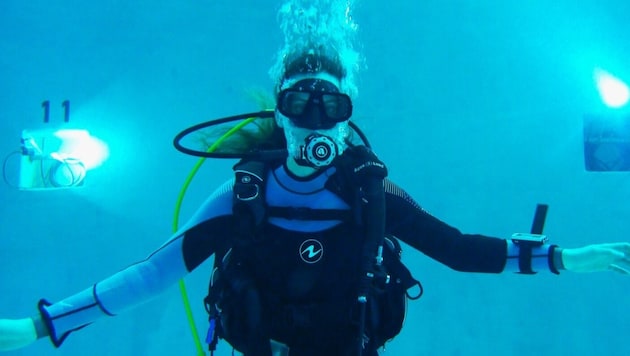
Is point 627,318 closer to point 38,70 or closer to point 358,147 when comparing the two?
point 358,147

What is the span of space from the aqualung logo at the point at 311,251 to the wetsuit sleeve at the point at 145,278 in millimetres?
390

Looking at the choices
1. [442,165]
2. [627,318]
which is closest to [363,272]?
[442,165]

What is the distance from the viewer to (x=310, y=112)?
1709 mm

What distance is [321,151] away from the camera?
64.1 inches

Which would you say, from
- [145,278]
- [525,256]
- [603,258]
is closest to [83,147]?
[145,278]

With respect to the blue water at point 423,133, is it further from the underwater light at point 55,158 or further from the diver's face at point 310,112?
the diver's face at point 310,112

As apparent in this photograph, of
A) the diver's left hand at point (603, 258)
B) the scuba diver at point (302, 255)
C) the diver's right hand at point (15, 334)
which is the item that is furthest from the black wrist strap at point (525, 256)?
the diver's right hand at point (15, 334)

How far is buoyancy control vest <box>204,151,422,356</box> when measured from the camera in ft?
5.44

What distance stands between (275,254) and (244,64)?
285 cm

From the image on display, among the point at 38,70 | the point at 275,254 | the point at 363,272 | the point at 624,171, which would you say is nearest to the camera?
the point at 363,272

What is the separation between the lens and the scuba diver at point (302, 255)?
1.65 meters

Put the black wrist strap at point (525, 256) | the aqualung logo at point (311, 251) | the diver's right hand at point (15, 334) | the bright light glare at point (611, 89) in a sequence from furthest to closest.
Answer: the bright light glare at point (611, 89) < the black wrist strap at point (525, 256) < the aqualung logo at point (311, 251) < the diver's right hand at point (15, 334)

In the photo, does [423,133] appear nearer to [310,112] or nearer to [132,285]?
[310,112]

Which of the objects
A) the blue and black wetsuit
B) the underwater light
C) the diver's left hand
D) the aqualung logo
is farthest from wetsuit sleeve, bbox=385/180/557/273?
the underwater light
